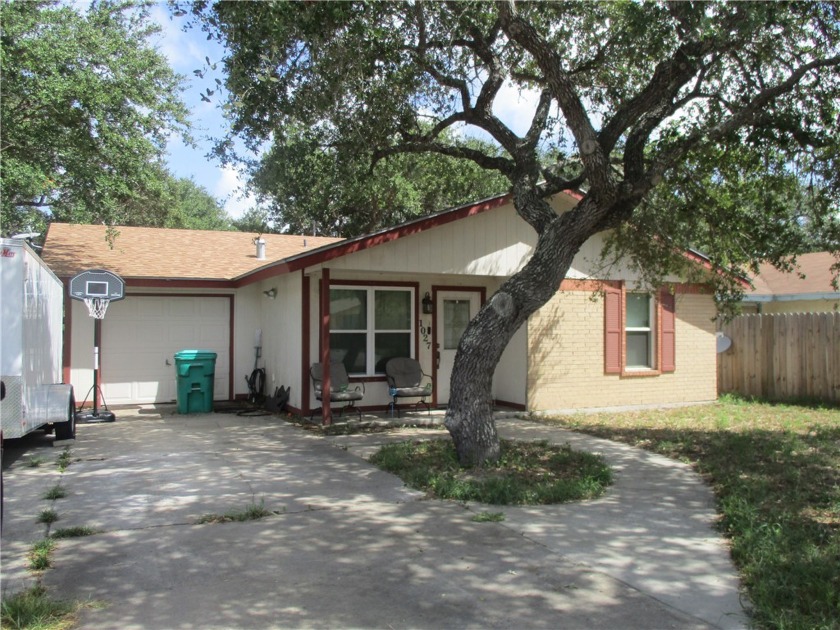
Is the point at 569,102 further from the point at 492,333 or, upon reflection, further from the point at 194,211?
the point at 194,211

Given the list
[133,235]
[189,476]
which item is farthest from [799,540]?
[133,235]

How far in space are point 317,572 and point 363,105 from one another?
7.52 metres

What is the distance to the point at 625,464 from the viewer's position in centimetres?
830

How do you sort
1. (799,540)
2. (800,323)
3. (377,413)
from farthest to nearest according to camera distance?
(800,323) < (377,413) < (799,540)

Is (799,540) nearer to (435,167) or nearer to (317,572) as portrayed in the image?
(317,572)

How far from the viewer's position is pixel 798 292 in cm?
1794

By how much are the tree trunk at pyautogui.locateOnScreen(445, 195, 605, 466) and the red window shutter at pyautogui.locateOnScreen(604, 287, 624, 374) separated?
568 cm

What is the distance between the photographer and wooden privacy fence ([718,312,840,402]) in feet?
46.9

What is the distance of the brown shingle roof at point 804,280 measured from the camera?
1802 cm

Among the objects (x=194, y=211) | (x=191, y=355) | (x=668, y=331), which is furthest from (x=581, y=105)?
(x=194, y=211)

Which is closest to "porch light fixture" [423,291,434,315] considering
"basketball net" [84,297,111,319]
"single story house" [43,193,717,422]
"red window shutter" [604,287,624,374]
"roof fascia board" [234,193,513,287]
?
"single story house" [43,193,717,422]

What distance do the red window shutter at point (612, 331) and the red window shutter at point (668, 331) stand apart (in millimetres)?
1045

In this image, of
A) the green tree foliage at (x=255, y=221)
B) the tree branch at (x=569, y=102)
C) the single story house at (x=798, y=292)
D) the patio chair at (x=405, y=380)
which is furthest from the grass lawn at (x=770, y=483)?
the green tree foliage at (x=255, y=221)

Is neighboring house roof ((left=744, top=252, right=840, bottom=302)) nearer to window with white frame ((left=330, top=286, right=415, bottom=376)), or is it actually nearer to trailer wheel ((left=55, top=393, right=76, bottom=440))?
window with white frame ((left=330, top=286, right=415, bottom=376))
